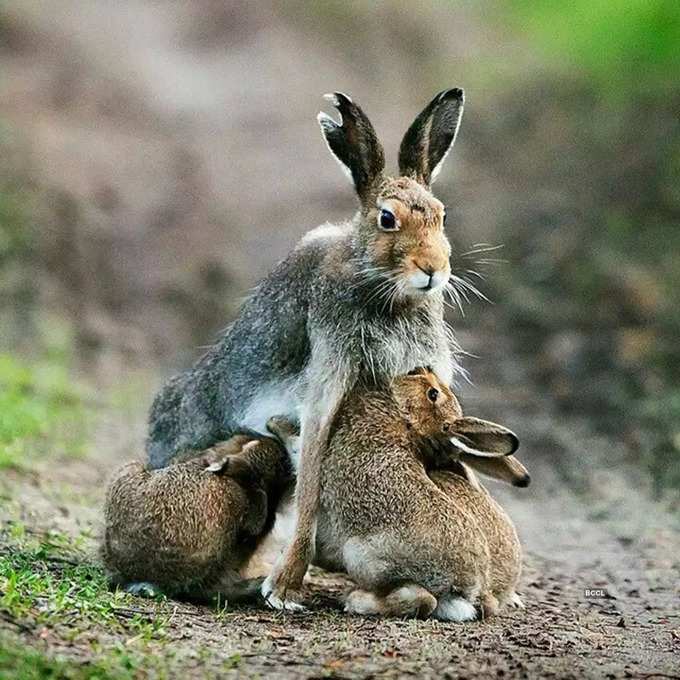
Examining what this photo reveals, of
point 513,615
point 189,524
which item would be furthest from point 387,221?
point 513,615

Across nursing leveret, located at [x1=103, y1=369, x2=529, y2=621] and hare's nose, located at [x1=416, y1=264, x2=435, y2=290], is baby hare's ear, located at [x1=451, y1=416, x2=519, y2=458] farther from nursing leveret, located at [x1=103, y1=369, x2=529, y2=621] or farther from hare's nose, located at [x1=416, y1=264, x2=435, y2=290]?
hare's nose, located at [x1=416, y1=264, x2=435, y2=290]

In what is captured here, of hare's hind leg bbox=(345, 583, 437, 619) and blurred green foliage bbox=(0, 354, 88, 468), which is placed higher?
blurred green foliage bbox=(0, 354, 88, 468)

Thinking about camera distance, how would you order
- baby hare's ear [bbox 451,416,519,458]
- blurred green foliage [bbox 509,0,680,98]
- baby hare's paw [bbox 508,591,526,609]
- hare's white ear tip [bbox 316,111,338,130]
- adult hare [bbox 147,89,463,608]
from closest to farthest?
baby hare's ear [bbox 451,416,519,458] < adult hare [bbox 147,89,463,608] < baby hare's paw [bbox 508,591,526,609] < hare's white ear tip [bbox 316,111,338,130] < blurred green foliage [bbox 509,0,680,98]

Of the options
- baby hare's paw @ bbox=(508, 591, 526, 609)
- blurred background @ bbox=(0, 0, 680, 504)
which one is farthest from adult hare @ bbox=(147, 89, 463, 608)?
blurred background @ bbox=(0, 0, 680, 504)

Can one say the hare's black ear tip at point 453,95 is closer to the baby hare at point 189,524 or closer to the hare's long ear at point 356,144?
the hare's long ear at point 356,144

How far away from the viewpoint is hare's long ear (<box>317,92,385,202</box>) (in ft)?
23.9

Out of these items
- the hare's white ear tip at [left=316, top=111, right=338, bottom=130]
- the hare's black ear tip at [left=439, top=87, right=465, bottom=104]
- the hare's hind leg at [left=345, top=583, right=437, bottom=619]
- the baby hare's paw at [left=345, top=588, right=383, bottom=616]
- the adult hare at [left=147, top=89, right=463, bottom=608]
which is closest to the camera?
the hare's hind leg at [left=345, top=583, right=437, bottom=619]

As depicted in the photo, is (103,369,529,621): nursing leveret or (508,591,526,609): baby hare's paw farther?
(508,591,526,609): baby hare's paw

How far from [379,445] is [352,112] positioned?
1.80 metres

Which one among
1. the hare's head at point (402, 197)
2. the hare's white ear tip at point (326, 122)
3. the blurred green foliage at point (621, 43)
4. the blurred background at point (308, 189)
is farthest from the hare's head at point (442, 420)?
the blurred green foliage at point (621, 43)

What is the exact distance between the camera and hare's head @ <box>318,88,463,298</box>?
6867 millimetres

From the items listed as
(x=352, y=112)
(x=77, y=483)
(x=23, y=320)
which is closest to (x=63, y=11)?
(x=23, y=320)

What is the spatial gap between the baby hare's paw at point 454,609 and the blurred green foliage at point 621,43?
1179 centimetres

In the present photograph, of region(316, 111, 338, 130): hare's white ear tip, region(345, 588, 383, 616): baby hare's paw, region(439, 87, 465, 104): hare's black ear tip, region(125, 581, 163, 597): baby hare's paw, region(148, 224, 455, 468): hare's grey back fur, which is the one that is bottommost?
region(125, 581, 163, 597): baby hare's paw
